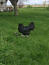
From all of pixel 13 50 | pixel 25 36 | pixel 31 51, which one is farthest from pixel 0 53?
pixel 25 36

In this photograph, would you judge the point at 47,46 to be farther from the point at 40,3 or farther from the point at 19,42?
the point at 40,3

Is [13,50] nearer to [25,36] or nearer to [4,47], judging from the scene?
[4,47]

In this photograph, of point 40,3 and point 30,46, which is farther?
point 40,3

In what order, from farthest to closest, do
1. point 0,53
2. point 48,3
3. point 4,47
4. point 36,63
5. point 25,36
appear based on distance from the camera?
1. point 48,3
2. point 25,36
3. point 4,47
4. point 0,53
5. point 36,63

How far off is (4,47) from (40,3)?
159 feet

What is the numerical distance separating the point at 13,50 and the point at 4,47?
468 mm

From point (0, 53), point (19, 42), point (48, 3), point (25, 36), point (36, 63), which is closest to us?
point (36, 63)

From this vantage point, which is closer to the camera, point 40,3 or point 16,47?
point 16,47

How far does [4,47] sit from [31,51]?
1.04 meters

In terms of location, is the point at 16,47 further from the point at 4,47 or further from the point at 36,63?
the point at 36,63

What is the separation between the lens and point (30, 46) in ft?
27.8

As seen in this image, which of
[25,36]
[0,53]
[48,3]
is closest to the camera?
[0,53]

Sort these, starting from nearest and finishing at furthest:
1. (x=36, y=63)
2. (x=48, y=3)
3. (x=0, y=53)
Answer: (x=36, y=63)
(x=0, y=53)
(x=48, y=3)

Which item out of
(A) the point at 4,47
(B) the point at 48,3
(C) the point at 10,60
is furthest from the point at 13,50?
(B) the point at 48,3
